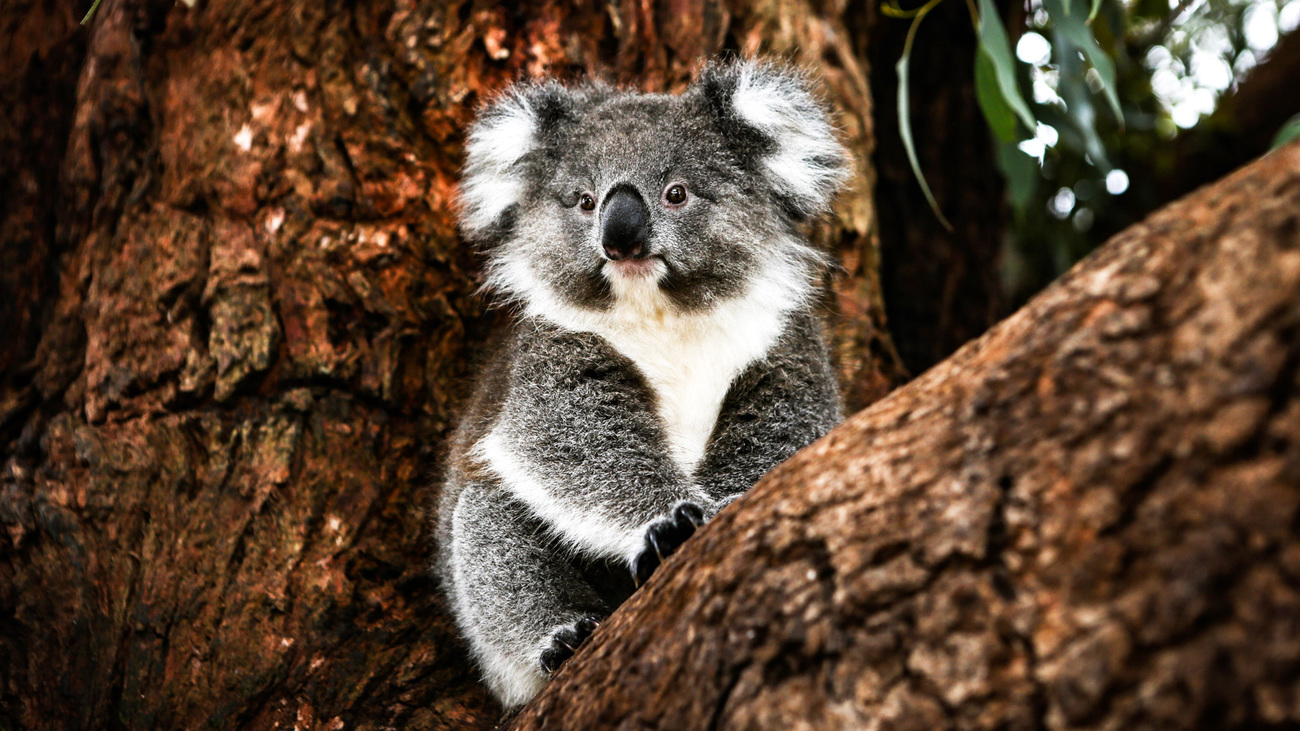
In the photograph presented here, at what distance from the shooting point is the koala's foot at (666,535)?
2.35m

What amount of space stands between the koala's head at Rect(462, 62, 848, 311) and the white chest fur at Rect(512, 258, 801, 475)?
5 cm

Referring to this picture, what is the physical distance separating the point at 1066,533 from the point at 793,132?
205 centimetres

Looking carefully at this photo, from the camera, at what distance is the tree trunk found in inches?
103

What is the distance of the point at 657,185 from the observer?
112 inches

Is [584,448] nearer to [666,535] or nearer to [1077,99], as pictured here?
[666,535]

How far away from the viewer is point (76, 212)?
313 centimetres

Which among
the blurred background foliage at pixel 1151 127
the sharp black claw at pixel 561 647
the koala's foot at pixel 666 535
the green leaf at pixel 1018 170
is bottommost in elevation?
the blurred background foliage at pixel 1151 127

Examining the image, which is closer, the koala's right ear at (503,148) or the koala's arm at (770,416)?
the koala's arm at (770,416)

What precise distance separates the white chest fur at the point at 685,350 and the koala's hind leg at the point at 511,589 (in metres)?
0.48

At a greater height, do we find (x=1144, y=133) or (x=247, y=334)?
(x=247, y=334)

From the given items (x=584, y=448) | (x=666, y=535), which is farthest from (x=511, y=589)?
(x=666, y=535)

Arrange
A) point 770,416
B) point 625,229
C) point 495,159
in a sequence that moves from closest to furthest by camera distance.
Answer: point 625,229 < point 770,416 < point 495,159

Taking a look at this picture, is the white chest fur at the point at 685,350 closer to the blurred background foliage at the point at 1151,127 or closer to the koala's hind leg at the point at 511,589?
the koala's hind leg at the point at 511,589

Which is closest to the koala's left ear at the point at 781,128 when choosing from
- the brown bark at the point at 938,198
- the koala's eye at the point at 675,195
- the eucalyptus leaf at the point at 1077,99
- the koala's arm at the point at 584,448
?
the koala's eye at the point at 675,195
